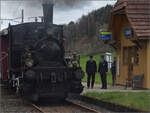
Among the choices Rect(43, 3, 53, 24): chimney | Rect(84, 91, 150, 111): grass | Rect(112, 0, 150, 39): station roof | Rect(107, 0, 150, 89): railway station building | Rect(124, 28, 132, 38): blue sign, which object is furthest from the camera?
Rect(124, 28, 132, 38): blue sign

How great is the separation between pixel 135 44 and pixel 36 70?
6.15 m

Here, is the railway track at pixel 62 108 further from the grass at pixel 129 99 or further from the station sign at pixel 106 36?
the station sign at pixel 106 36

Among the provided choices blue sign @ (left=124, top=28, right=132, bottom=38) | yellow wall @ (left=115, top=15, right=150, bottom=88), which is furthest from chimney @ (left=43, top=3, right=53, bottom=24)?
yellow wall @ (left=115, top=15, right=150, bottom=88)

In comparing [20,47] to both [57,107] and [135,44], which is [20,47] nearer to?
[57,107]

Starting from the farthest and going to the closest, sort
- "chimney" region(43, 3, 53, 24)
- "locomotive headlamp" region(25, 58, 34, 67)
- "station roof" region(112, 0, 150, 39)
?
1. "chimney" region(43, 3, 53, 24)
2. "station roof" region(112, 0, 150, 39)
3. "locomotive headlamp" region(25, 58, 34, 67)

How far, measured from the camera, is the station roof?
14.9 m

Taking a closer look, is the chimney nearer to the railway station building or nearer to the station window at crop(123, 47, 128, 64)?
the railway station building

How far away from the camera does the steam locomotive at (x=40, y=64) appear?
12.2 m

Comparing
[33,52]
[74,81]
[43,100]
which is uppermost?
[33,52]

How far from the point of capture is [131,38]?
15.5 m

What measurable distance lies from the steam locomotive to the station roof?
11.5 feet

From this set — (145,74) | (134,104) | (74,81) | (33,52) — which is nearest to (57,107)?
(74,81)

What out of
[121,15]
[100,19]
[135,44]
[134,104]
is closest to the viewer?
[134,104]

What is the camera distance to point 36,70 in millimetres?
12070
